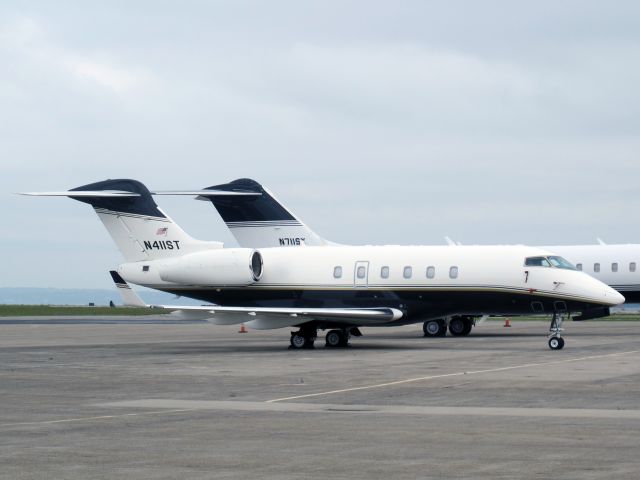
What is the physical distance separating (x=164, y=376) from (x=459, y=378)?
6102 mm

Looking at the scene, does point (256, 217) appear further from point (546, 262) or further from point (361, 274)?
point (546, 262)

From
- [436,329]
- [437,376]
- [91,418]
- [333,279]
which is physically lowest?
[91,418]

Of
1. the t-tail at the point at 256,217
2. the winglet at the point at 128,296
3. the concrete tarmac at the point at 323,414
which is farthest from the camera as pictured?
the t-tail at the point at 256,217

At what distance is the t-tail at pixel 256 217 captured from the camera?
47094 millimetres

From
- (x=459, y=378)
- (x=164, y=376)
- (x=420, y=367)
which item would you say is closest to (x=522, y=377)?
(x=459, y=378)

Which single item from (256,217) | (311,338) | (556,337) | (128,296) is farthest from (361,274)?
(256,217)

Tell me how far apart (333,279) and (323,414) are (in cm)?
2009

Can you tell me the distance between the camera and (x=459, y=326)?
44.7 meters

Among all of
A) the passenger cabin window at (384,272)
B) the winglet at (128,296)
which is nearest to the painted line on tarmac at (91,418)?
the winglet at (128,296)

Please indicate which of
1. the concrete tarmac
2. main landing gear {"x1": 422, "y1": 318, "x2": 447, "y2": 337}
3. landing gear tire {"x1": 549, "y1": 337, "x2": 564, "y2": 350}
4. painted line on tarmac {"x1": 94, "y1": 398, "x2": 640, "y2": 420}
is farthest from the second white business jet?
painted line on tarmac {"x1": 94, "y1": 398, "x2": 640, "y2": 420}

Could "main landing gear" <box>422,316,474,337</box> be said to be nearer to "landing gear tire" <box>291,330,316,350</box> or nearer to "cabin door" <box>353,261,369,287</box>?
"cabin door" <box>353,261,369,287</box>

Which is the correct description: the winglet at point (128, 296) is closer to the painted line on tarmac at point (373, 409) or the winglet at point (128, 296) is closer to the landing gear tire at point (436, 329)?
the landing gear tire at point (436, 329)

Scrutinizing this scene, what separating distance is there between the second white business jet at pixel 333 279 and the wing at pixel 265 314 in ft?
0.10

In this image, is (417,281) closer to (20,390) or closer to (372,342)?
(372,342)
